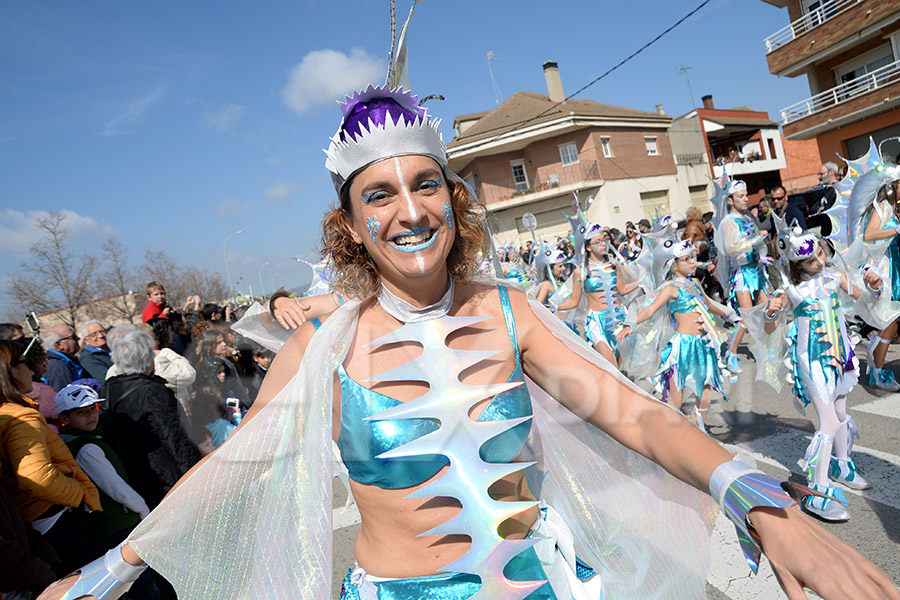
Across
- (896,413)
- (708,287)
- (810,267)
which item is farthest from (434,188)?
(708,287)

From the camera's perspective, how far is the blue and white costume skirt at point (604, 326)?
24.6 ft

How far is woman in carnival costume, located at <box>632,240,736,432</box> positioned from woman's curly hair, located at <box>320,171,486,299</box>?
157 inches

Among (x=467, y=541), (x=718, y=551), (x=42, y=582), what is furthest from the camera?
(x=718, y=551)

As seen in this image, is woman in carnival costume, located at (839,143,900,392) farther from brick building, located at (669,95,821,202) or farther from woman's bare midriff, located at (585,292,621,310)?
brick building, located at (669,95,821,202)

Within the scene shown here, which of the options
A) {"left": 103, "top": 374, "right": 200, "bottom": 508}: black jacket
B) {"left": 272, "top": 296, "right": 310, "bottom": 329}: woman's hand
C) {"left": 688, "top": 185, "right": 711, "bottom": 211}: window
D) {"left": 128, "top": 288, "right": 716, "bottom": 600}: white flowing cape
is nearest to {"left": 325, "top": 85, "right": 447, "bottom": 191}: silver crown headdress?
{"left": 128, "top": 288, "right": 716, "bottom": 600}: white flowing cape

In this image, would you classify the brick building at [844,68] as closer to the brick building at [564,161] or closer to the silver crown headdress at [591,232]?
the brick building at [564,161]

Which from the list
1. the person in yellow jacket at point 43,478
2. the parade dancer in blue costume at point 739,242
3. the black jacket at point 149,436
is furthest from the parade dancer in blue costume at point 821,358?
the person in yellow jacket at point 43,478

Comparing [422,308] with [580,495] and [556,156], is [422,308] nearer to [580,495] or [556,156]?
[580,495]

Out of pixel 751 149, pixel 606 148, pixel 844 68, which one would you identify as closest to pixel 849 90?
pixel 844 68

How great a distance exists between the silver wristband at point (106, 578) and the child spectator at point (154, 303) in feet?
19.0

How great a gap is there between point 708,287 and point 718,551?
996 centimetres

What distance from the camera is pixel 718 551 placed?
3.49 meters

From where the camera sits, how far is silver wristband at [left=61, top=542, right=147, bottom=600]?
1374 mm

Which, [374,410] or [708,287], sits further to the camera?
[708,287]
